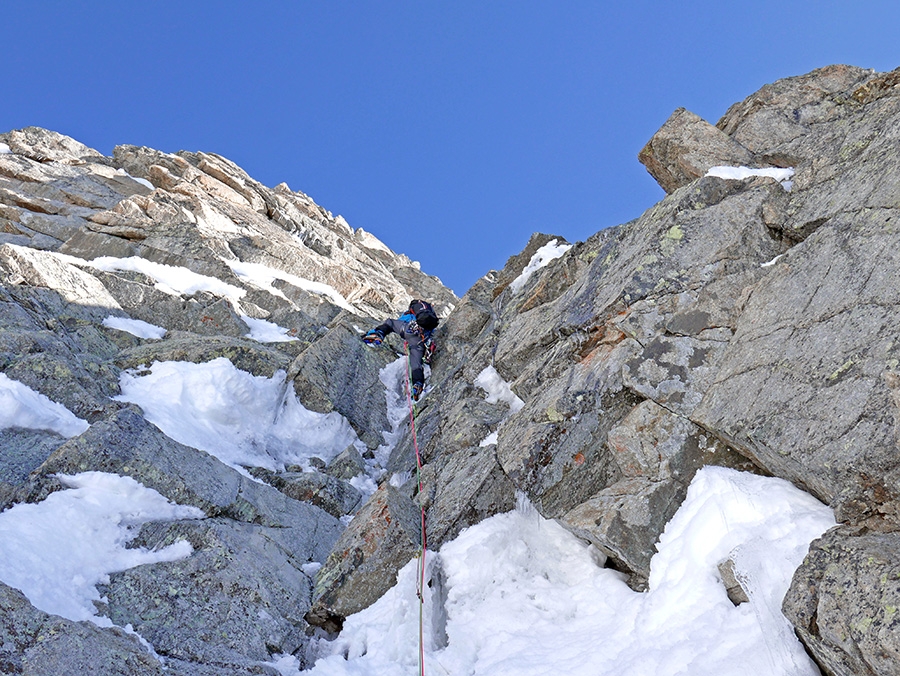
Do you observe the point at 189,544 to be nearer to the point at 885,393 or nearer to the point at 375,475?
the point at 375,475

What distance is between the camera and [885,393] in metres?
6.32

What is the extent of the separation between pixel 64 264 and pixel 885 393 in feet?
70.4

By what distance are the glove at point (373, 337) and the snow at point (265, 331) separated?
110 inches

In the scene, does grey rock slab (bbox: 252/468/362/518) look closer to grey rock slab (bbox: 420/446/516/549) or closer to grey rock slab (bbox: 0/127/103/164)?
grey rock slab (bbox: 420/446/516/549)

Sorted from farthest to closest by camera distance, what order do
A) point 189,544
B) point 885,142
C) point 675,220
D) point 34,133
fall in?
point 34,133 < point 675,220 < point 885,142 < point 189,544

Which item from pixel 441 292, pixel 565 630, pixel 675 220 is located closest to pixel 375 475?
pixel 565 630

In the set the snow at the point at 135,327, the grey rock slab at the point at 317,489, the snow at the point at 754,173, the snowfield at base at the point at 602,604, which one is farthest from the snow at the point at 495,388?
the snow at the point at 135,327

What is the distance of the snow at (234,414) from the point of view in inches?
492

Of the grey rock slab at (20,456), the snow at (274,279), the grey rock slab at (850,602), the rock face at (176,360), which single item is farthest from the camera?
the snow at (274,279)

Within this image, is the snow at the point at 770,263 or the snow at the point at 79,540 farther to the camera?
the snow at the point at 770,263

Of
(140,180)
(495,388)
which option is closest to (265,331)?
(495,388)

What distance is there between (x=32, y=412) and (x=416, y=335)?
35.5 ft

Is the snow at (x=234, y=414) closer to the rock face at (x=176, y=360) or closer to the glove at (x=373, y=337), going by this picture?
the rock face at (x=176, y=360)

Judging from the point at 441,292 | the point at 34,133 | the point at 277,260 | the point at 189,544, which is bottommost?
the point at 189,544
